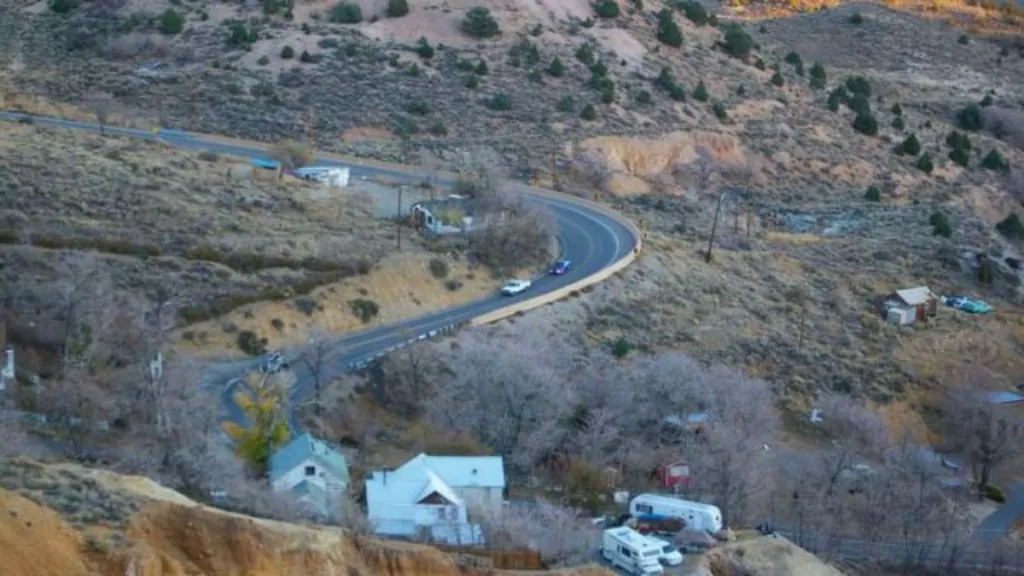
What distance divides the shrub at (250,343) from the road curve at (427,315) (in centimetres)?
51

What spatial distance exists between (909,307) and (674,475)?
1742 centimetres

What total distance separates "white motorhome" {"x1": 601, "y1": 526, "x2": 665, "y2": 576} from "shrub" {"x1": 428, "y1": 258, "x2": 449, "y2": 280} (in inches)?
656

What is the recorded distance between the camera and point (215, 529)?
63.2ft

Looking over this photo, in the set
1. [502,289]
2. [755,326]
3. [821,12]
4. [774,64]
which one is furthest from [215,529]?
[821,12]

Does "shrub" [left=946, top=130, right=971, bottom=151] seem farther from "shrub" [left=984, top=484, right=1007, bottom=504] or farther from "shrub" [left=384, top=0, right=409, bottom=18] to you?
"shrub" [left=984, top=484, right=1007, bottom=504]

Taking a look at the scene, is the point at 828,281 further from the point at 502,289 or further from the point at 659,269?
the point at 502,289

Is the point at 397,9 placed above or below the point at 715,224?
above

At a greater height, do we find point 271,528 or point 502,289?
point 271,528

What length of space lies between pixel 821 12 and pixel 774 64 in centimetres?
2693

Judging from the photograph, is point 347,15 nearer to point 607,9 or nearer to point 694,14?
point 607,9

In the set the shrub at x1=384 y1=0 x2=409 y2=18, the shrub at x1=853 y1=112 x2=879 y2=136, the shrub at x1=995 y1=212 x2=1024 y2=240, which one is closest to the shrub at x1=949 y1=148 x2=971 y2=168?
the shrub at x1=853 y1=112 x2=879 y2=136

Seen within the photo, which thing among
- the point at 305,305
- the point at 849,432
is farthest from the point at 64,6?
the point at 849,432

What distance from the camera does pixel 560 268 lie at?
4450 cm

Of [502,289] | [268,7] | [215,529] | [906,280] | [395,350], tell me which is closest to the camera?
[215,529]
